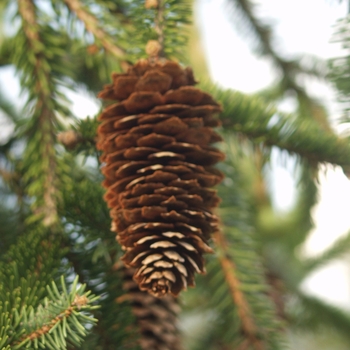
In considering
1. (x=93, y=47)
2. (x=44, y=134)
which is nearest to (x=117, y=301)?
(x=44, y=134)

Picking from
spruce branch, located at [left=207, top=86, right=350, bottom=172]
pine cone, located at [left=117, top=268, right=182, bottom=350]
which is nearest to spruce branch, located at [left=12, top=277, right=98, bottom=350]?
pine cone, located at [left=117, top=268, right=182, bottom=350]

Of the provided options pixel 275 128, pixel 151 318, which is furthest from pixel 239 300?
pixel 275 128

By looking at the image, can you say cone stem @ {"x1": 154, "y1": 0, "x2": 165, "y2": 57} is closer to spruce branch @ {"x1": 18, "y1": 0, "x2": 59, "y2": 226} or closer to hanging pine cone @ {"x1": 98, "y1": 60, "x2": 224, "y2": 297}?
hanging pine cone @ {"x1": 98, "y1": 60, "x2": 224, "y2": 297}

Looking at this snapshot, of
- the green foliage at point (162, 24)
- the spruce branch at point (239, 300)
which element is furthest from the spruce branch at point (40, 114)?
the spruce branch at point (239, 300)

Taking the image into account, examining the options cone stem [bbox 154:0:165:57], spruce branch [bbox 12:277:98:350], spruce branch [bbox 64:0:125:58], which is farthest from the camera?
spruce branch [bbox 64:0:125:58]

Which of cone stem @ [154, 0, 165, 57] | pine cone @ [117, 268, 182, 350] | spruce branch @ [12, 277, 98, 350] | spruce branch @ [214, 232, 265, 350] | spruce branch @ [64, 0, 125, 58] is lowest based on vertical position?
spruce branch @ [12, 277, 98, 350]

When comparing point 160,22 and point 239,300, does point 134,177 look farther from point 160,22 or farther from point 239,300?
point 239,300

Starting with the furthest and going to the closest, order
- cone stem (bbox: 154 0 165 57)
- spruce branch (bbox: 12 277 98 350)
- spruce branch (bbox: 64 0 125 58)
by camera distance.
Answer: spruce branch (bbox: 64 0 125 58)
cone stem (bbox: 154 0 165 57)
spruce branch (bbox: 12 277 98 350)

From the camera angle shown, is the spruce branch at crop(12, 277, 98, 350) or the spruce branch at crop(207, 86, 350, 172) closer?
the spruce branch at crop(12, 277, 98, 350)
